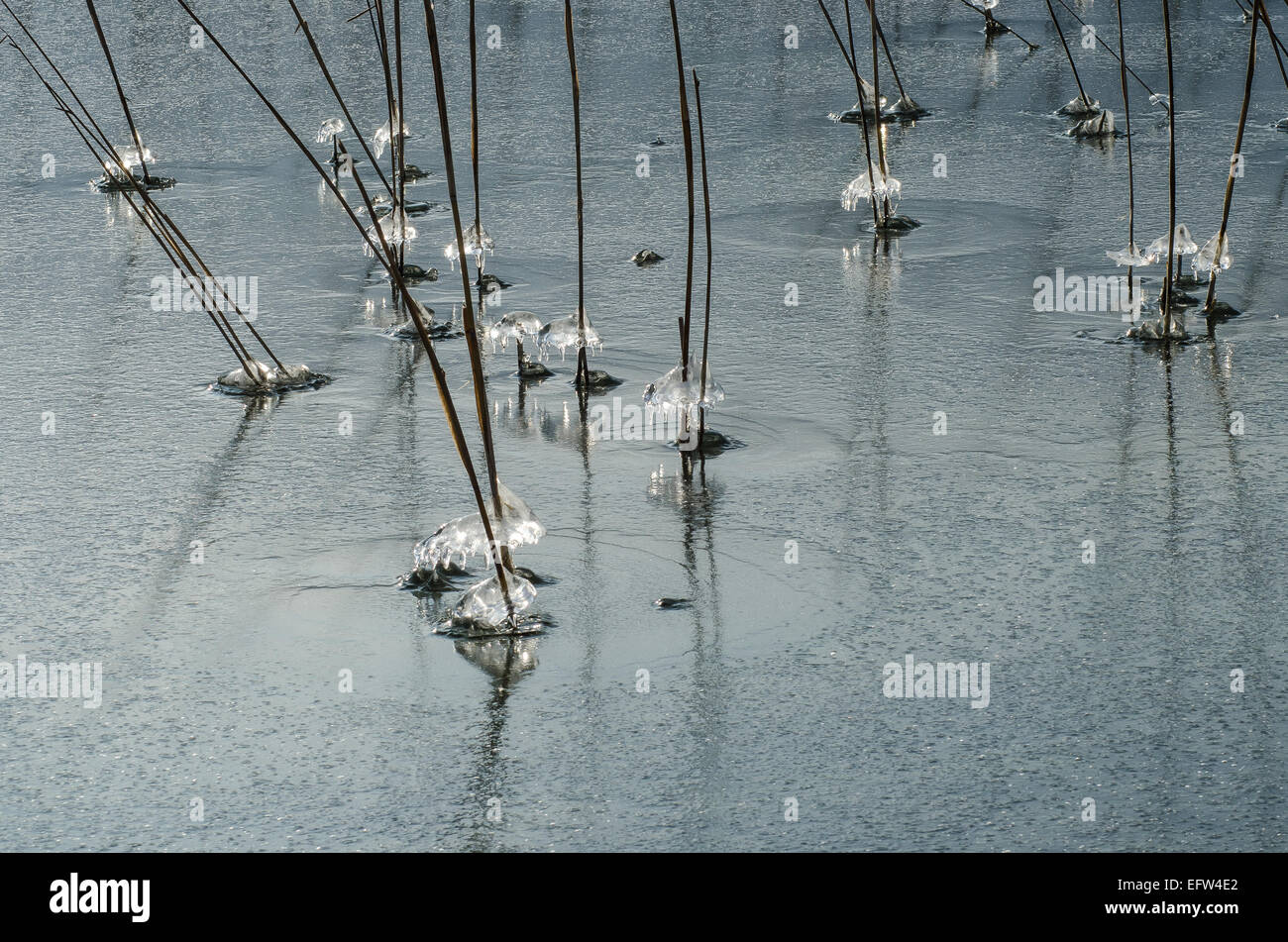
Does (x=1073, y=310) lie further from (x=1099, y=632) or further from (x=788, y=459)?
(x=1099, y=632)

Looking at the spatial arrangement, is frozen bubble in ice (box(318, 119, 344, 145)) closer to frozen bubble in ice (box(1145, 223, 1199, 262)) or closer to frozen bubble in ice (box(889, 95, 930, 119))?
frozen bubble in ice (box(889, 95, 930, 119))

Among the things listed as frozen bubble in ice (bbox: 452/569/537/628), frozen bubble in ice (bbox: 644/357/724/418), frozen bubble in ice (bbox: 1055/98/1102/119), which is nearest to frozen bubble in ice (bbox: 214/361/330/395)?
frozen bubble in ice (bbox: 644/357/724/418)

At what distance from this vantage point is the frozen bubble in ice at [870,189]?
408 centimetres

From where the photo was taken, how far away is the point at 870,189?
4078 mm

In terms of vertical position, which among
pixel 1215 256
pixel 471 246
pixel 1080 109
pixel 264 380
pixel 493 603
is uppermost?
pixel 1080 109

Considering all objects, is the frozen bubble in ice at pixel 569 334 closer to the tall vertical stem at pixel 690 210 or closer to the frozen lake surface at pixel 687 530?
the frozen lake surface at pixel 687 530

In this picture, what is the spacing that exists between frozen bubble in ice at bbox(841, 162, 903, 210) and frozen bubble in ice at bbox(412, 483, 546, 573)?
1959 millimetres

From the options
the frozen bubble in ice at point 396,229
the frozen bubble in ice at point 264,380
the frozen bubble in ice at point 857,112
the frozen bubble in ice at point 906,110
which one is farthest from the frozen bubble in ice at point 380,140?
the frozen bubble in ice at point 264,380

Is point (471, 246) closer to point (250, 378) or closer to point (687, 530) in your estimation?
point (250, 378)

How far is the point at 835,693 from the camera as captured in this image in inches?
79.1

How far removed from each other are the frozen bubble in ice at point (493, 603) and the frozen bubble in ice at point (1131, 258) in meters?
1.73

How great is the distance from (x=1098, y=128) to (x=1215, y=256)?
5.21 feet

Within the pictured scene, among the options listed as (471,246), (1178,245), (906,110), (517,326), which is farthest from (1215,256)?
(906,110)
